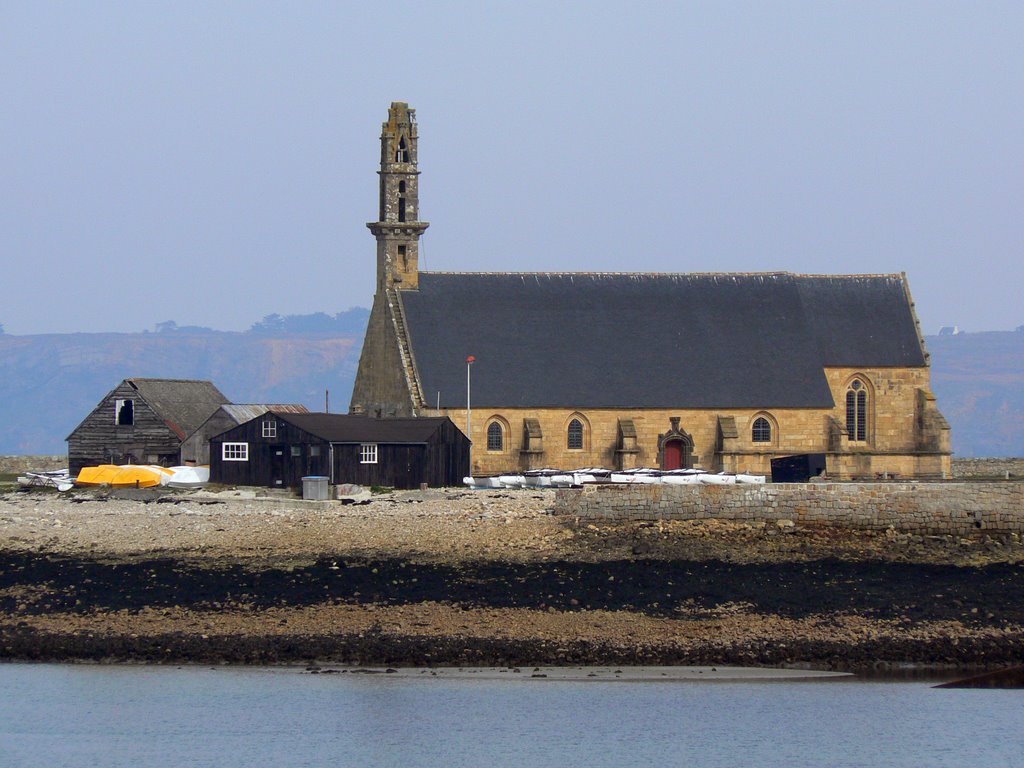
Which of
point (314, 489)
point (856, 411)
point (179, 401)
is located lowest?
point (314, 489)

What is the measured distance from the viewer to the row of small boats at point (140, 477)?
5341 cm

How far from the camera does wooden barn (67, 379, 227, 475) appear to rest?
61469 mm

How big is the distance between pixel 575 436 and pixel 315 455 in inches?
512

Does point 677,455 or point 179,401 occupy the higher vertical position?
point 179,401

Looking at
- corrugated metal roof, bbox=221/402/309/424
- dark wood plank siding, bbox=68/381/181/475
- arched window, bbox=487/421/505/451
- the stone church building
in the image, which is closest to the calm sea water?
corrugated metal roof, bbox=221/402/309/424

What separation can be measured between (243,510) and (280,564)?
7.45 metres

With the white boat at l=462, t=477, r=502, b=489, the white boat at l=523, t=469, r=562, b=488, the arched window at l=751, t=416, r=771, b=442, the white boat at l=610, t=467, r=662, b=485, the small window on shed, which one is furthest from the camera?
the arched window at l=751, t=416, r=771, b=442

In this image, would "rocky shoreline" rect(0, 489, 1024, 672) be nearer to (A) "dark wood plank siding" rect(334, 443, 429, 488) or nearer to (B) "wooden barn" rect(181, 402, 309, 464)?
(A) "dark wood plank siding" rect(334, 443, 429, 488)

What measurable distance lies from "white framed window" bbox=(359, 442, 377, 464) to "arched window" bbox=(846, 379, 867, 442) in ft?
66.4

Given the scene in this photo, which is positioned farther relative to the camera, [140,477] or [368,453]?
[368,453]

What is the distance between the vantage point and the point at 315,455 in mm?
53625

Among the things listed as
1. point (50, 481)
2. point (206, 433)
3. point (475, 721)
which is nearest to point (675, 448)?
point (206, 433)

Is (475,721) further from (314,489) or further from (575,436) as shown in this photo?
(575,436)

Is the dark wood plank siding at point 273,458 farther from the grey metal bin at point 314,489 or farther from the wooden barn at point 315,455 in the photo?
the grey metal bin at point 314,489
